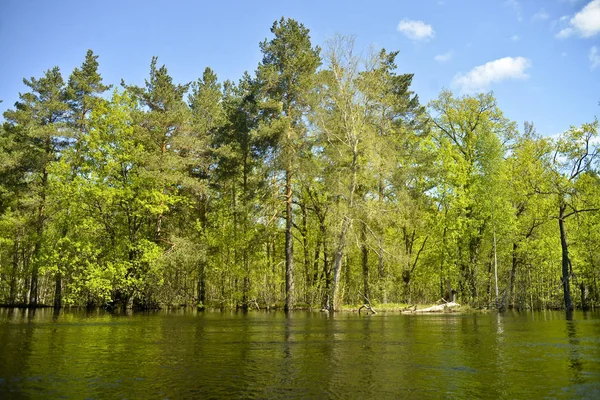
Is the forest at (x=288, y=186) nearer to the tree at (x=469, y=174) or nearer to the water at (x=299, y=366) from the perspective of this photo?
the tree at (x=469, y=174)

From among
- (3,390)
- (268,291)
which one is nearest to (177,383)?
(3,390)

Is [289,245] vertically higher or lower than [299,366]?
higher

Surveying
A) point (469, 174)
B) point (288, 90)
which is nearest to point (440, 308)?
point (469, 174)

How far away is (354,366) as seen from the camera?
385 inches

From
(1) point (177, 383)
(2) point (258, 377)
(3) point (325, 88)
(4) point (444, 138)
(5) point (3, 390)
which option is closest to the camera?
(5) point (3, 390)

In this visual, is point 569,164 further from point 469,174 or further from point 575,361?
point 575,361

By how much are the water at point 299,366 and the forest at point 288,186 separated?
18641 millimetres

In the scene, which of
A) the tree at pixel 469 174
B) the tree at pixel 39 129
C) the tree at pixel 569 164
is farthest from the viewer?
the tree at pixel 39 129

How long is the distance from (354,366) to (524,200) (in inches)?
1438

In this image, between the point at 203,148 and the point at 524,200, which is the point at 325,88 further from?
the point at 524,200

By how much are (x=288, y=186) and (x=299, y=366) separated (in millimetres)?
27701

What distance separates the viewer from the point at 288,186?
3719 centimetres

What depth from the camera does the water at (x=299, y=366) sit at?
7312mm

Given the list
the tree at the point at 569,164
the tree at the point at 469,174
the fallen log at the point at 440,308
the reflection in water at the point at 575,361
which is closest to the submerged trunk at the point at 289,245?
the fallen log at the point at 440,308
